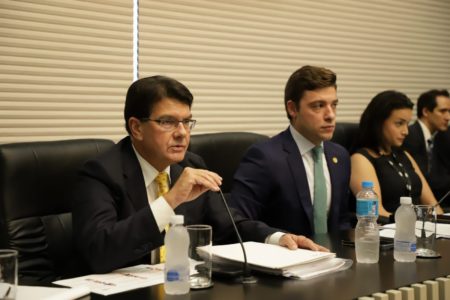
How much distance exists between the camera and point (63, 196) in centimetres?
253

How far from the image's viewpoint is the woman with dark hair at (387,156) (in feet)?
12.8

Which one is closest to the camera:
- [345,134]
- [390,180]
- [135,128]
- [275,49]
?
[135,128]

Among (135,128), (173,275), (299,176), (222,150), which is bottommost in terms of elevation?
(173,275)

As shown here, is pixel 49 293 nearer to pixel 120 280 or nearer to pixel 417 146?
pixel 120 280

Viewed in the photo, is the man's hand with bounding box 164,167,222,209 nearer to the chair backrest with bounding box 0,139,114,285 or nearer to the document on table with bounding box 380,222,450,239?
the chair backrest with bounding box 0,139,114,285

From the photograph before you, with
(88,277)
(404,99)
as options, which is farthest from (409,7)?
(88,277)

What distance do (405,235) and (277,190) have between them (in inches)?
36.7

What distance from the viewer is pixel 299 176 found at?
3.04 metres

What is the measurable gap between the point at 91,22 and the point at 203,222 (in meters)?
1.58

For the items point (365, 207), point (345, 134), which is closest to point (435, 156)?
point (345, 134)

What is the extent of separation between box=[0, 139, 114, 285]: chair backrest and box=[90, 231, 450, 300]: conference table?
2.50 ft

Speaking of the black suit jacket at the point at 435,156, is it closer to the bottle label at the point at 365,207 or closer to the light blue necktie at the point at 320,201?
the light blue necktie at the point at 320,201

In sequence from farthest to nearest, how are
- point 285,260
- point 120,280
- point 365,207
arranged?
point 365,207, point 285,260, point 120,280

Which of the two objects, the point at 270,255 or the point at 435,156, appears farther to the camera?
the point at 435,156
